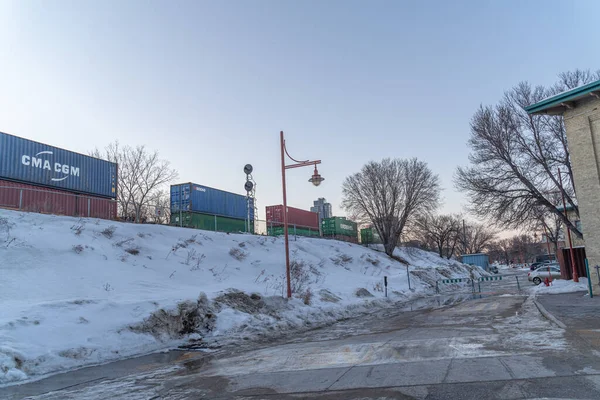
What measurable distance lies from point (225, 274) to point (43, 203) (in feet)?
32.4

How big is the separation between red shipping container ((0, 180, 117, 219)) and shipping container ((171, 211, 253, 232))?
509cm

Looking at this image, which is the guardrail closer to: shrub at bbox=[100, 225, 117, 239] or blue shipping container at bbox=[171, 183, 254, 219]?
blue shipping container at bbox=[171, 183, 254, 219]

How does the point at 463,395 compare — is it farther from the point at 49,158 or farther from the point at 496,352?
the point at 49,158

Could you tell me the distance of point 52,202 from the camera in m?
20.7

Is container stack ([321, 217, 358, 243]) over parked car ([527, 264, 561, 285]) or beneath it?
over

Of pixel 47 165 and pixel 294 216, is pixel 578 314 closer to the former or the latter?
pixel 47 165

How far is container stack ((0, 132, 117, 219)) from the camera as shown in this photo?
19.5 metres

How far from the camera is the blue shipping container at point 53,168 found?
65.3 ft

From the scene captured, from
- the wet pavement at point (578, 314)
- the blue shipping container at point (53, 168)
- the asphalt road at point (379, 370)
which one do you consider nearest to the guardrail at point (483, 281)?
the wet pavement at point (578, 314)

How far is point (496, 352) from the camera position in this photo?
24.1 ft

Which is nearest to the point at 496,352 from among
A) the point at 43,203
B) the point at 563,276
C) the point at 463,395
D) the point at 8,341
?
the point at 463,395

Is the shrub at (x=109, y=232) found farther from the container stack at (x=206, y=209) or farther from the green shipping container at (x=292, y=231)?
the green shipping container at (x=292, y=231)

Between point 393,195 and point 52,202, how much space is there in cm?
3689

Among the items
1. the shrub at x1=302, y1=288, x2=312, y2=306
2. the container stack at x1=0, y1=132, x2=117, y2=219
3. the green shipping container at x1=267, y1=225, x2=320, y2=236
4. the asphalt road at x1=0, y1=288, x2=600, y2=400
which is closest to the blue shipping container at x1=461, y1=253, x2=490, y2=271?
the green shipping container at x1=267, y1=225, x2=320, y2=236
